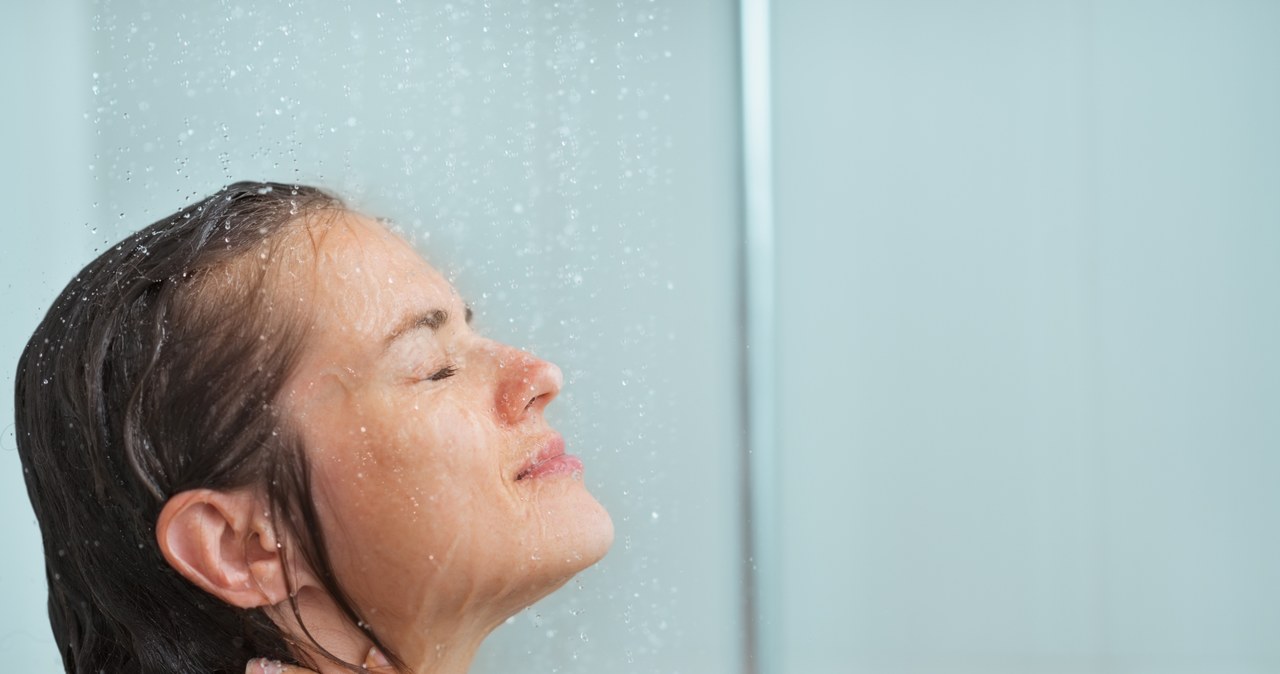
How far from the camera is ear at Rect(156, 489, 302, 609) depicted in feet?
1.76

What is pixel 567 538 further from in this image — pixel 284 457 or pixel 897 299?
pixel 897 299

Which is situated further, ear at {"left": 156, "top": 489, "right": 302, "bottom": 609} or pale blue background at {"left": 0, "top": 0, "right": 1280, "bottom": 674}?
pale blue background at {"left": 0, "top": 0, "right": 1280, "bottom": 674}

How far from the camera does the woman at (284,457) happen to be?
0.54m

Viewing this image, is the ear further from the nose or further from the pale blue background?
the pale blue background

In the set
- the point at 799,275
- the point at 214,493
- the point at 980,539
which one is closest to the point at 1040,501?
the point at 980,539

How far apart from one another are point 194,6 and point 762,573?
715mm

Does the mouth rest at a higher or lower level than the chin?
higher

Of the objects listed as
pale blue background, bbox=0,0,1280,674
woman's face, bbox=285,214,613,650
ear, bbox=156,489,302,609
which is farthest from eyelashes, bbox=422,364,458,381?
pale blue background, bbox=0,0,1280,674

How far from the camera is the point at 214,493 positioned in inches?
21.2

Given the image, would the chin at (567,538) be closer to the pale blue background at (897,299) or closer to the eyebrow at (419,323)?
the eyebrow at (419,323)

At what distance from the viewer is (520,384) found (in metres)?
0.58

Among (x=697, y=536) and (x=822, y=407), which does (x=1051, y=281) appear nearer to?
(x=822, y=407)

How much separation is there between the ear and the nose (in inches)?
5.1

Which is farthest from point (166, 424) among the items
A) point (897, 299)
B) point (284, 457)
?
point (897, 299)
